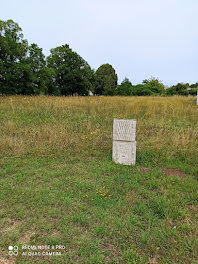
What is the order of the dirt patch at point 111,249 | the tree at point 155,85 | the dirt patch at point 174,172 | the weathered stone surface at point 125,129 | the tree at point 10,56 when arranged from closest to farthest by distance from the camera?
the dirt patch at point 111,249 → the dirt patch at point 174,172 → the weathered stone surface at point 125,129 → the tree at point 10,56 → the tree at point 155,85

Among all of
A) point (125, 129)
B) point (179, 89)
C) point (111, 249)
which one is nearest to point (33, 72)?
point (125, 129)

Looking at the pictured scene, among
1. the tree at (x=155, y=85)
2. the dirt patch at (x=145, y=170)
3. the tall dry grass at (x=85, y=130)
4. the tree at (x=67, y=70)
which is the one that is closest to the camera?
the dirt patch at (x=145, y=170)

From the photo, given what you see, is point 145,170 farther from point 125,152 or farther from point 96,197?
point 96,197

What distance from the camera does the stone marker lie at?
345cm

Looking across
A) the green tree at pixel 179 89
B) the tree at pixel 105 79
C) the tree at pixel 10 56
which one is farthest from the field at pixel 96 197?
the tree at pixel 105 79

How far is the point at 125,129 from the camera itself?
11.4ft

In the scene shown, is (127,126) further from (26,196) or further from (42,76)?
(42,76)

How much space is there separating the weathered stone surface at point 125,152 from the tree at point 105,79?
25.6 meters

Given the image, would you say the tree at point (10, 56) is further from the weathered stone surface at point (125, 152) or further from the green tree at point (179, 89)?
the green tree at point (179, 89)

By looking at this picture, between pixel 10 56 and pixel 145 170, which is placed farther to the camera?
pixel 10 56

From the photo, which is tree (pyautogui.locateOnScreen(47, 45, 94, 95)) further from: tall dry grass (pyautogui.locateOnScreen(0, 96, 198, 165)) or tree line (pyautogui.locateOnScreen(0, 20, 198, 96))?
tall dry grass (pyautogui.locateOnScreen(0, 96, 198, 165))

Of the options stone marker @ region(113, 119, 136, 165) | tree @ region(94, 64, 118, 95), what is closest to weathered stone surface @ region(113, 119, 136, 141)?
stone marker @ region(113, 119, 136, 165)

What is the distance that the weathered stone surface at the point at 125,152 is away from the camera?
3.49 meters

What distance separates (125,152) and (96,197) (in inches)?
51.9
